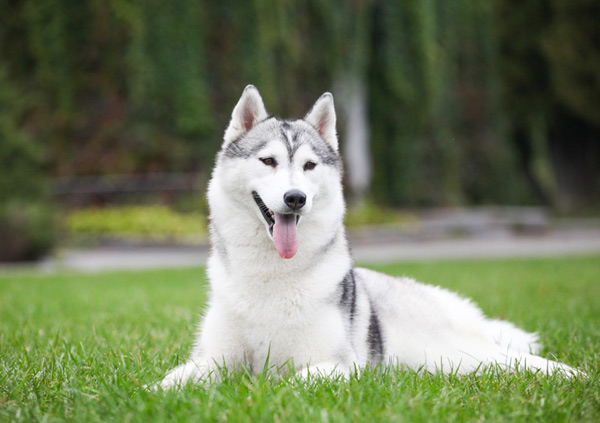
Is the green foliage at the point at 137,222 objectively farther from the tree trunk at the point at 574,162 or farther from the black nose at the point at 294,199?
the tree trunk at the point at 574,162

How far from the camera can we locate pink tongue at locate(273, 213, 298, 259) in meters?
2.97

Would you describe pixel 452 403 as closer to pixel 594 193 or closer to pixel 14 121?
pixel 14 121

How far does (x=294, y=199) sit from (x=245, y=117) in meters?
0.75

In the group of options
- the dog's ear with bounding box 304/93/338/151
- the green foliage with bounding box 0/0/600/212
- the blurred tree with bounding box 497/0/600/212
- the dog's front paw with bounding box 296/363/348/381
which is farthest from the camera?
the blurred tree with bounding box 497/0/600/212

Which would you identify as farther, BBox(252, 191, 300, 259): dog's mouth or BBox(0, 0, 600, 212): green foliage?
BBox(0, 0, 600, 212): green foliage

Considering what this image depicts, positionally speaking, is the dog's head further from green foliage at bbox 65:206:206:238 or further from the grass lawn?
green foliage at bbox 65:206:206:238

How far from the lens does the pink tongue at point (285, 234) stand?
297cm

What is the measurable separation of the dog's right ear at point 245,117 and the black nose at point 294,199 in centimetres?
65

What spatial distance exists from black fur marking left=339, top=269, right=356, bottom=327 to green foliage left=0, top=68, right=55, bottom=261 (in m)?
8.96

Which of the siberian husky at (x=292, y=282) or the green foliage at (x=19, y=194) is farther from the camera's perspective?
the green foliage at (x=19, y=194)

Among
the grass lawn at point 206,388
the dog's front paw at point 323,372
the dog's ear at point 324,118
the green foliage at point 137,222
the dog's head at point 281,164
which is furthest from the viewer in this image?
the green foliage at point 137,222

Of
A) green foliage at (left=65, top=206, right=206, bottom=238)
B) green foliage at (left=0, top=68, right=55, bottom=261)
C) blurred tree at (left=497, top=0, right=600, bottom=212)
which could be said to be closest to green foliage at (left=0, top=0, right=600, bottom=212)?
blurred tree at (left=497, top=0, right=600, bottom=212)

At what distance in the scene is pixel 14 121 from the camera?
42.8ft

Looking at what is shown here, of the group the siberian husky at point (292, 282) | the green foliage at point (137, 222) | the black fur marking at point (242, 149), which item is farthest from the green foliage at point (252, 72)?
the siberian husky at point (292, 282)
